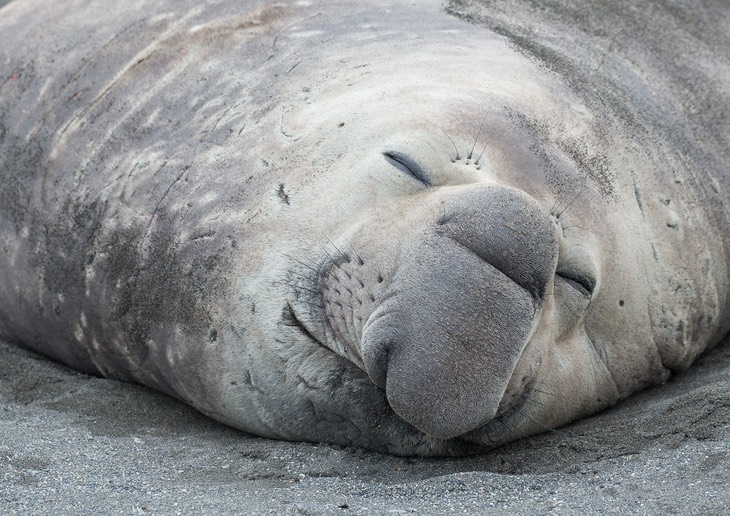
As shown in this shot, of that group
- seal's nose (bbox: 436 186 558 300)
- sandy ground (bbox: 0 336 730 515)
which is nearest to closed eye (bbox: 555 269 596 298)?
seal's nose (bbox: 436 186 558 300)

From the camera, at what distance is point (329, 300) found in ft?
11.0

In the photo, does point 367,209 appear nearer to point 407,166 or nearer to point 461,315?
point 407,166

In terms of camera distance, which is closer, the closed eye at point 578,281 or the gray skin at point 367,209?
the gray skin at point 367,209

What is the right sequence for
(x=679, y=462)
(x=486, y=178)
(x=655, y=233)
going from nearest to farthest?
(x=679, y=462)
(x=486, y=178)
(x=655, y=233)

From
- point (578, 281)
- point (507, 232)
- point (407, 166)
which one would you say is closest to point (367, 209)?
point (407, 166)

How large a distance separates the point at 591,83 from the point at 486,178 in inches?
41.6

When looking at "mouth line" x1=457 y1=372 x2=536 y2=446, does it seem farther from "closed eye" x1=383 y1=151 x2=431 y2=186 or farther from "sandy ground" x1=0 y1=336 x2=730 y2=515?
"closed eye" x1=383 y1=151 x2=431 y2=186

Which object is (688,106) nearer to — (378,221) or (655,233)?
(655,233)

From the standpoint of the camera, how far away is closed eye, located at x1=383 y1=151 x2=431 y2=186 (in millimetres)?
3410

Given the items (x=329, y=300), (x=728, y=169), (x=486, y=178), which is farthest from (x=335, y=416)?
(x=728, y=169)

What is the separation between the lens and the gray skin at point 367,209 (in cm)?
314

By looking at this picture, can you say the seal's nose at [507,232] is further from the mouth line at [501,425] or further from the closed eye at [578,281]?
the mouth line at [501,425]

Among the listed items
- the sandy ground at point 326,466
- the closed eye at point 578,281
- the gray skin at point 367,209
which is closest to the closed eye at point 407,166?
the gray skin at point 367,209

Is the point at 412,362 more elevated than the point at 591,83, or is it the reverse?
the point at 591,83
